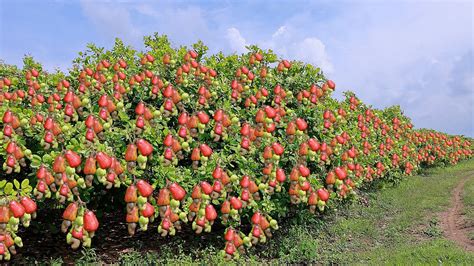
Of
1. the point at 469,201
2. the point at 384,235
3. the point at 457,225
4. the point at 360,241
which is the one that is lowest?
the point at 360,241

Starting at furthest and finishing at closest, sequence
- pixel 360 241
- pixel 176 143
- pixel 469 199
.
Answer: pixel 469 199
pixel 360 241
pixel 176 143

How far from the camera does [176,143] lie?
22.1 feet

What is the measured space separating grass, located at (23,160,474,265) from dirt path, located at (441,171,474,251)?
23 centimetres

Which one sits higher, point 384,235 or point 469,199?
point 469,199

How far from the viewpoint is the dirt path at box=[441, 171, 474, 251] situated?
401 inches

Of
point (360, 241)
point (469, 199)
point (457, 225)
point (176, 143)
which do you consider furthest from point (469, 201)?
point (176, 143)

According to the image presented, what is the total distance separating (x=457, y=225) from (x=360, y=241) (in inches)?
123

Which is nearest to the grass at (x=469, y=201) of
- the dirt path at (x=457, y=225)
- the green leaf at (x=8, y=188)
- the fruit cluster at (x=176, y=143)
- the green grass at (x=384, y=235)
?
the dirt path at (x=457, y=225)

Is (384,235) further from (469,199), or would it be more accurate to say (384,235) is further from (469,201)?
(469,199)

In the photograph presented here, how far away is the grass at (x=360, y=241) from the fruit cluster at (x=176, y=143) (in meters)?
0.62

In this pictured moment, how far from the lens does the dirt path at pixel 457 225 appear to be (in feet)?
33.4

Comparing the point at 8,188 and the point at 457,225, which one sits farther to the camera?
the point at 457,225

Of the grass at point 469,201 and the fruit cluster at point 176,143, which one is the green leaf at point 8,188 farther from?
the grass at point 469,201

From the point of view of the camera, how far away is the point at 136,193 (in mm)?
5590
